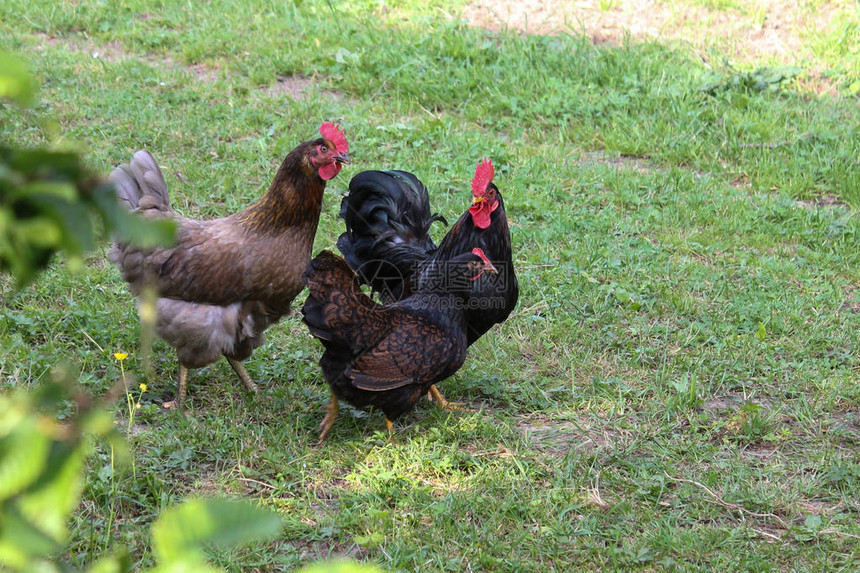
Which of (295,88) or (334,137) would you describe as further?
(295,88)

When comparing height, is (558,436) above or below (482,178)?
below

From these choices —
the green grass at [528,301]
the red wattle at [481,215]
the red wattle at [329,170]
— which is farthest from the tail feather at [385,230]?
the red wattle at [329,170]

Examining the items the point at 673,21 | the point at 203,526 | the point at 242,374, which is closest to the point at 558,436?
the point at 242,374

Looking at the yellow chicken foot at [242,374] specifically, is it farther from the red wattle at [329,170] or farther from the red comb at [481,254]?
the red comb at [481,254]

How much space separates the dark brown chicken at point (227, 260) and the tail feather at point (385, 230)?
702 mm

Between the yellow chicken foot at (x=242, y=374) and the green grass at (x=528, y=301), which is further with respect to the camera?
the yellow chicken foot at (x=242, y=374)

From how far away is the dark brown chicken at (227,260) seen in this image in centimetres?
399

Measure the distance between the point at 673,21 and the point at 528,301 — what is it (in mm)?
5318

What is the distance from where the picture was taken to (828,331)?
16.2 ft

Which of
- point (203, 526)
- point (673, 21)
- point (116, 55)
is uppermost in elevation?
point (203, 526)

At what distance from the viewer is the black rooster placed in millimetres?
4410

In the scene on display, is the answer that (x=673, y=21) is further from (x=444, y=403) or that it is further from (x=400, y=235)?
(x=444, y=403)

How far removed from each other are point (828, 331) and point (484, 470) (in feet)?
8.52

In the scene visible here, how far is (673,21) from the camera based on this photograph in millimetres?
8984
